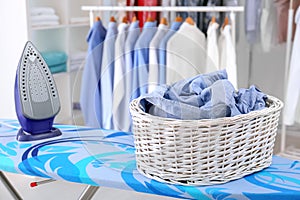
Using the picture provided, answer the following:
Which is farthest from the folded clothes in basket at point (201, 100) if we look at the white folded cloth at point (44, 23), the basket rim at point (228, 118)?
the white folded cloth at point (44, 23)

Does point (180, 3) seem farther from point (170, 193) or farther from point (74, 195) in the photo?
point (170, 193)

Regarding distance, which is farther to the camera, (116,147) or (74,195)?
(74,195)

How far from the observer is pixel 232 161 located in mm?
1205

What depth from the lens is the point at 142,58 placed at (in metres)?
2.53

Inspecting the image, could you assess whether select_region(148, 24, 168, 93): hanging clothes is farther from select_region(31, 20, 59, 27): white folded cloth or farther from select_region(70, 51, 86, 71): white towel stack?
select_region(70, 51, 86, 71): white towel stack

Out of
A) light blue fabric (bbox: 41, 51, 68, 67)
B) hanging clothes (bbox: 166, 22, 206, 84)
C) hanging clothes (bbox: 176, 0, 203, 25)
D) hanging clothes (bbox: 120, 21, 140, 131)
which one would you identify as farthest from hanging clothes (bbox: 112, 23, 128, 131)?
light blue fabric (bbox: 41, 51, 68, 67)

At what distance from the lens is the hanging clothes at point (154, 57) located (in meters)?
2.28

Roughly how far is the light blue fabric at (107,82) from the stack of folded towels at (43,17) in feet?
2.11

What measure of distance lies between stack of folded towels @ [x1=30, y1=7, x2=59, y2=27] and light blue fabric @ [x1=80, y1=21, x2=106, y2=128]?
444mm

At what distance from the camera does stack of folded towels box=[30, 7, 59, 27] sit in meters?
3.13

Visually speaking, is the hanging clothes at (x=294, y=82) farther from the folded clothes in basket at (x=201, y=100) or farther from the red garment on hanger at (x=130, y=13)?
the folded clothes in basket at (x=201, y=100)

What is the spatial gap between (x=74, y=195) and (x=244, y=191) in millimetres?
1686

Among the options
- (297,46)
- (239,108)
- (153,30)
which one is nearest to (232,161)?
(239,108)

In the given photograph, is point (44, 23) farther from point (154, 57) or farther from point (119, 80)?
point (154, 57)
